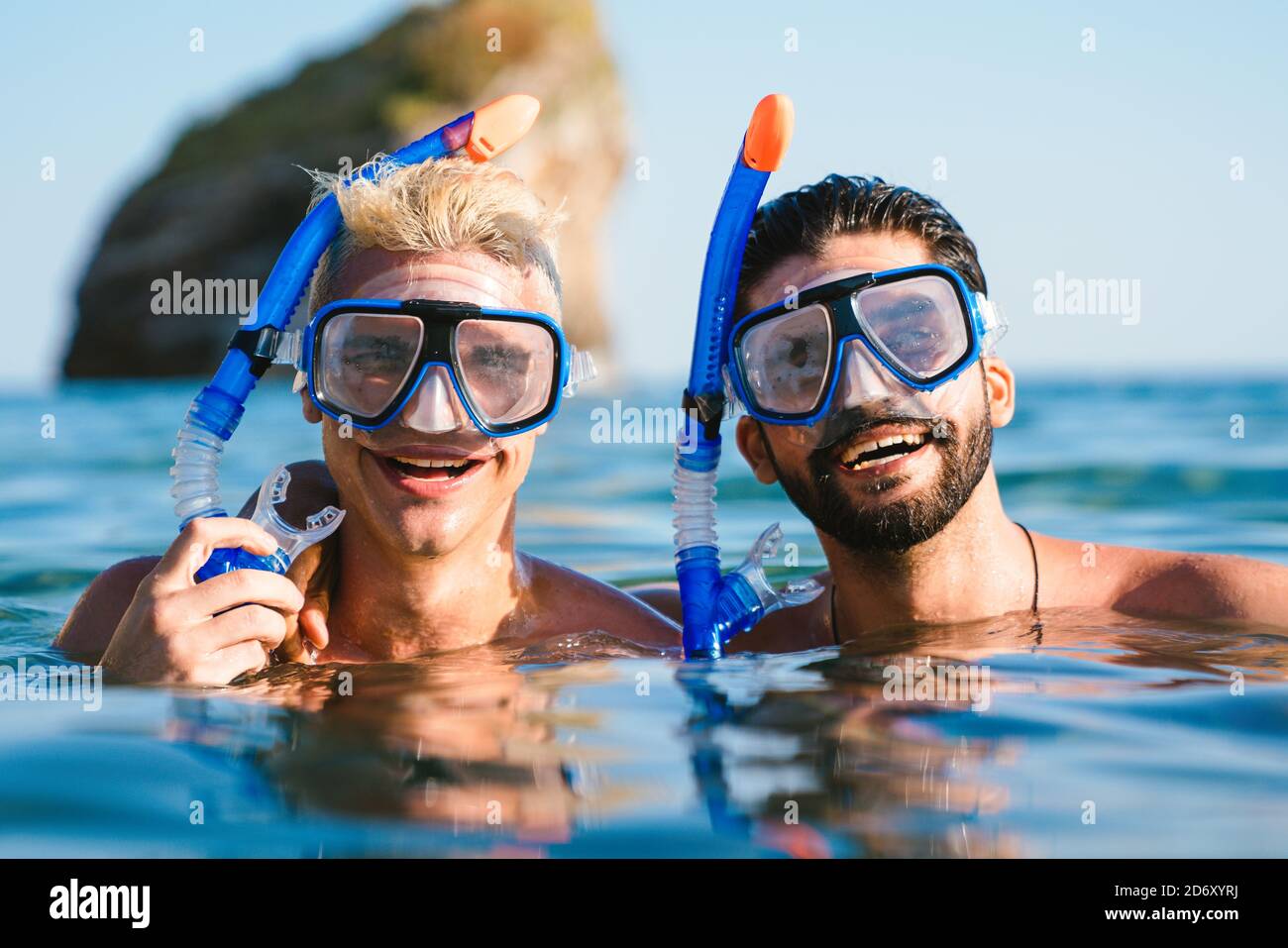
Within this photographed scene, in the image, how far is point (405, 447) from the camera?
3.34 m

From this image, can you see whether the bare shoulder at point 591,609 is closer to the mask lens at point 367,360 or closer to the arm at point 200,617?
the mask lens at point 367,360

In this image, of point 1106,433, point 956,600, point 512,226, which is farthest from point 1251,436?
point 512,226

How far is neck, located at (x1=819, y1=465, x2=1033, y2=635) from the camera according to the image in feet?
12.1

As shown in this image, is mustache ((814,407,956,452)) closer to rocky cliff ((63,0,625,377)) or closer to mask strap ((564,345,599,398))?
mask strap ((564,345,599,398))

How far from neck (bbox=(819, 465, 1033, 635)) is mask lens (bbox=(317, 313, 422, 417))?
3.92ft

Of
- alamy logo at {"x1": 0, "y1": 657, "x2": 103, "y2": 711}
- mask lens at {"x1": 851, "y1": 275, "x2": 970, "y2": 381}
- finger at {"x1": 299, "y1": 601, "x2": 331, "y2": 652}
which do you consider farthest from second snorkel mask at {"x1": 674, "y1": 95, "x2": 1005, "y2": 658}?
alamy logo at {"x1": 0, "y1": 657, "x2": 103, "y2": 711}

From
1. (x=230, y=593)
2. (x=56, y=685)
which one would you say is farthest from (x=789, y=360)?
(x=56, y=685)

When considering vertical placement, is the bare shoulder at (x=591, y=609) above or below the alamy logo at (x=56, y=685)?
above

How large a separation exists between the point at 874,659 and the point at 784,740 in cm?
75

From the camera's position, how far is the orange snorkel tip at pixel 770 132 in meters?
3.41
